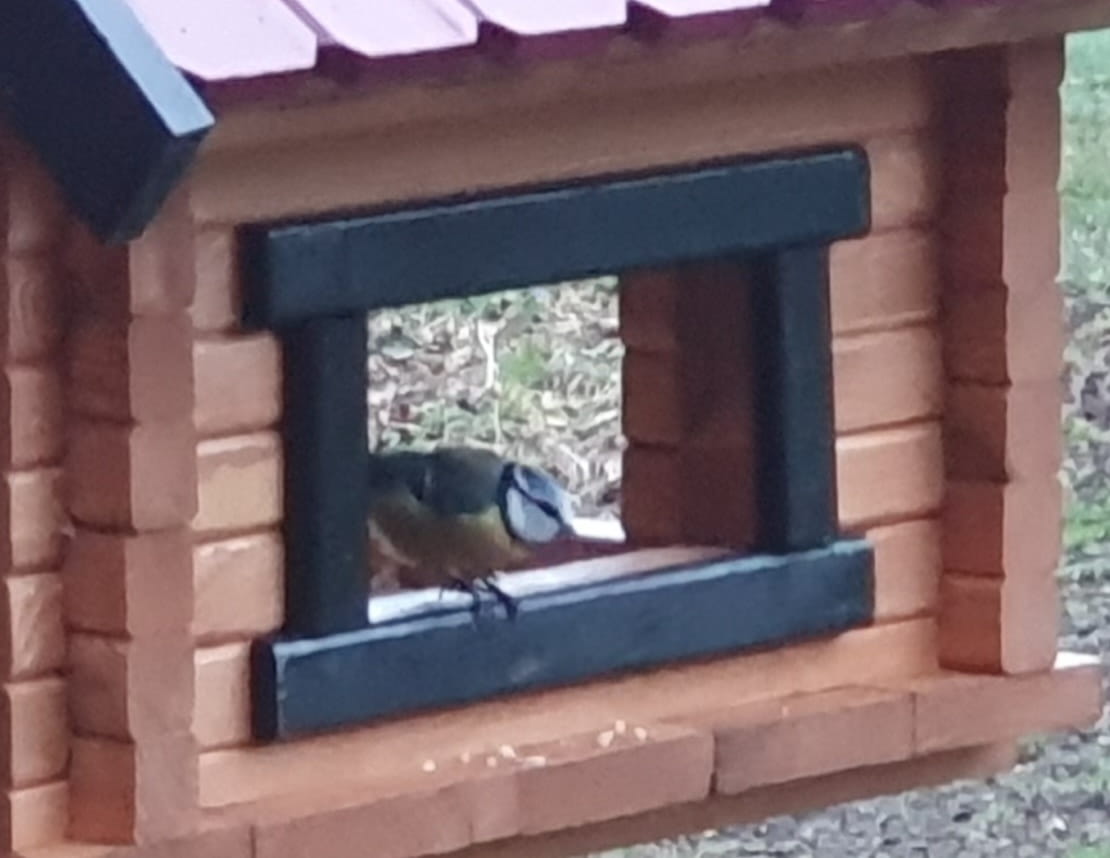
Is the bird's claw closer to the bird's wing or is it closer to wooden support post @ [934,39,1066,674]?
the bird's wing

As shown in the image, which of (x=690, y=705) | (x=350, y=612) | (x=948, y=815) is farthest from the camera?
(x=948, y=815)

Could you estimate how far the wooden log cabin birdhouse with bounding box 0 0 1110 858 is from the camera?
1.98 m

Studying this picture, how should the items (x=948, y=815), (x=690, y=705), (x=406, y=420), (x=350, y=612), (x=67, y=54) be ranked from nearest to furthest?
1. (x=67, y=54)
2. (x=350, y=612)
3. (x=690, y=705)
4. (x=948, y=815)
5. (x=406, y=420)

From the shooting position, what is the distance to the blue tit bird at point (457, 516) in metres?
2.28

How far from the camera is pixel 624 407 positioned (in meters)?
2.55

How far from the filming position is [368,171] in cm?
210

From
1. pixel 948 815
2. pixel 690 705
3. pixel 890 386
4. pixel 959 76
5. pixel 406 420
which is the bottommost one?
pixel 948 815

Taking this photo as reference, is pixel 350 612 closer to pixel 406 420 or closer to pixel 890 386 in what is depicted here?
pixel 890 386

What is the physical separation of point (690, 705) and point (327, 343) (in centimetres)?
43

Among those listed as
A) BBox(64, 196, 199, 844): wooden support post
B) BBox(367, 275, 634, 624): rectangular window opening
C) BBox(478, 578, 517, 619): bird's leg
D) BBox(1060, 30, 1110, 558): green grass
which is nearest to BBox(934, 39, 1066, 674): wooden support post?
BBox(478, 578, 517, 619): bird's leg

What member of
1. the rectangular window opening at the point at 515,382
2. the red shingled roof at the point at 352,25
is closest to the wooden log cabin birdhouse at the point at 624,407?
the red shingled roof at the point at 352,25

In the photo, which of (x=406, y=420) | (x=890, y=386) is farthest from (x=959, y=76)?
(x=406, y=420)

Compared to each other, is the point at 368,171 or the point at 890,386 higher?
the point at 368,171

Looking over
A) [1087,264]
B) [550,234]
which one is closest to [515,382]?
[1087,264]
